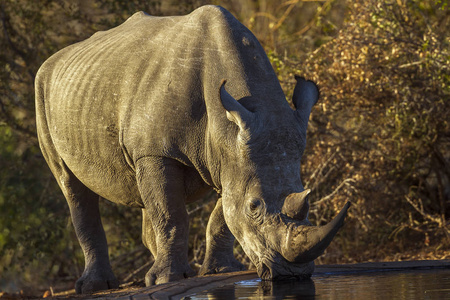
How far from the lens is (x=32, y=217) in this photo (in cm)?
1073

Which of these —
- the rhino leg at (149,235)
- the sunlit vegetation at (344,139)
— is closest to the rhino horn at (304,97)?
the rhino leg at (149,235)

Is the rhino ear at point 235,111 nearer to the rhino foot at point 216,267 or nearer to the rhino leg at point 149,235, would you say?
the rhino foot at point 216,267

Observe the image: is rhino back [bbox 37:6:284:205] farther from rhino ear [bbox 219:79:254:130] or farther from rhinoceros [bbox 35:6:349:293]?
rhino ear [bbox 219:79:254:130]

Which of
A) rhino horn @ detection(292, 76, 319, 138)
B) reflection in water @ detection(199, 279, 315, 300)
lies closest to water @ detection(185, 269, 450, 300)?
reflection in water @ detection(199, 279, 315, 300)

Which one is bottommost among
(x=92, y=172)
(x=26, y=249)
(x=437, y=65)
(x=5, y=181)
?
(x=26, y=249)

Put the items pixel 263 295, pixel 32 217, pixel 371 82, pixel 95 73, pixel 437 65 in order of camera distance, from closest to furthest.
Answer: pixel 263 295 < pixel 95 73 < pixel 437 65 < pixel 371 82 < pixel 32 217

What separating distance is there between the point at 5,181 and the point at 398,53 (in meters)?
5.35

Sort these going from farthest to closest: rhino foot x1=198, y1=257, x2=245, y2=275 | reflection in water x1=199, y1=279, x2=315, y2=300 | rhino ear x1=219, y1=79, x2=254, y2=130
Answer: rhino foot x1=198, y1=257, x2=245, y2=275, rhino ear x1=219, y1=79, x2=254, y2=130, reflection in water x1=199, y1=279, x2=315, y2=300

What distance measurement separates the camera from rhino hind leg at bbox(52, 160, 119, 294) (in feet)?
23.1

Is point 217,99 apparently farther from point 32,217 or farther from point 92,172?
point 32,217

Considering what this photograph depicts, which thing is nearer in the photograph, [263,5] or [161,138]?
[161,138]

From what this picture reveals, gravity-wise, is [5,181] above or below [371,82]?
below

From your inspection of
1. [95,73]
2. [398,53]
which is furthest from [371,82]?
[95,73]

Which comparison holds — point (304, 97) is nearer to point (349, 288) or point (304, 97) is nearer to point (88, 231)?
point (349, 288)
